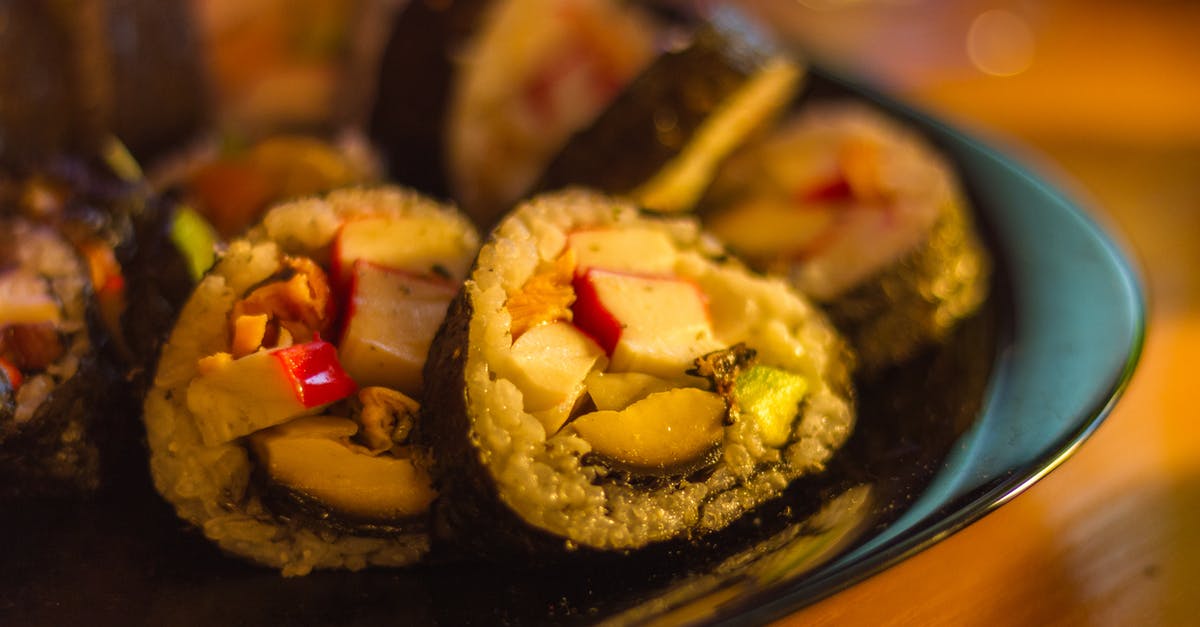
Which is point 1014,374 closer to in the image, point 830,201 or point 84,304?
point 830,201

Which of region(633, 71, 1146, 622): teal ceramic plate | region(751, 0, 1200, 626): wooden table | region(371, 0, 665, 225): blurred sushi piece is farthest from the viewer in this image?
region(371, 0, 665, 225): blurred sushi piece

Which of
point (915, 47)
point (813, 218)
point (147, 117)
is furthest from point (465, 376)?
point (915, 47)

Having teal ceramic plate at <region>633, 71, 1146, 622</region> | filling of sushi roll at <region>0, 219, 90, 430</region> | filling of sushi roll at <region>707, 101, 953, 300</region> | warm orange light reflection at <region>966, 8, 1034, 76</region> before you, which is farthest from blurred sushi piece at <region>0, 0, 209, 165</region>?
warm orange light reflection at <region>966, 8, 1034, 76</region>

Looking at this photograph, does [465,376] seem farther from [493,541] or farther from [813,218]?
[813,218]

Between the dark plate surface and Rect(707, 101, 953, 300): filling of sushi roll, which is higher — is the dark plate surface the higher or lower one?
the lower one

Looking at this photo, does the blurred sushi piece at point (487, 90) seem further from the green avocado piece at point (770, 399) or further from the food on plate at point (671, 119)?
the green avocado piece at point (770, 399)

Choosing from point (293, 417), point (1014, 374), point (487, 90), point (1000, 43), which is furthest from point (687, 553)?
point (1000, 43)

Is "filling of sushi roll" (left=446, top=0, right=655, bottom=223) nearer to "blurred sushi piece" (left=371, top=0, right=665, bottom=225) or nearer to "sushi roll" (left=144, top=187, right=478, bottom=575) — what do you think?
"blurred sushi piece" (left=371, top=0, right=665, bottom=225)
